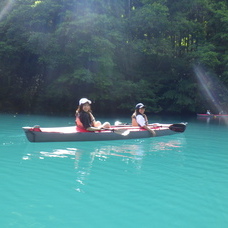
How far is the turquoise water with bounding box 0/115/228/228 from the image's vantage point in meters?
3.52

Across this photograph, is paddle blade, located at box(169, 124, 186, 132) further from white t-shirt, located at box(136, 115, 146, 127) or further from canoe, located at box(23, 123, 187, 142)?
white t-shirt, located at box(136, 115, 146, 127)

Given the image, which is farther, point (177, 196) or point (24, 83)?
point (24, 83)

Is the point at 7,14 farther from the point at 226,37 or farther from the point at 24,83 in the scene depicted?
the point at 226,37

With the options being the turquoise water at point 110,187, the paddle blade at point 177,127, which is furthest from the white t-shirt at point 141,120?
the turquoise water at point 110,187

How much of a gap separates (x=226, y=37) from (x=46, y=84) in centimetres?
1400

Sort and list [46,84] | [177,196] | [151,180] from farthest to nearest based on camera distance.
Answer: [46,84] → [151,180] → [177,196]

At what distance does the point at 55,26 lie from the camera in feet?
72.1

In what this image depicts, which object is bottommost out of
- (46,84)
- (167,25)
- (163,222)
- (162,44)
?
(163,222)

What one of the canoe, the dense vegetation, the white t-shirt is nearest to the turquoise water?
the canoe

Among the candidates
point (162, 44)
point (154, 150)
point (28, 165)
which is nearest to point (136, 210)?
point (28, 165)

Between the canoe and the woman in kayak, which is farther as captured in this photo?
the woman in kayak

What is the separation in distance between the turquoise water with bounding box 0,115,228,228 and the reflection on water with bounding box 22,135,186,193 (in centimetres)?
2

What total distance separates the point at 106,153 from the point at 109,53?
13709mm

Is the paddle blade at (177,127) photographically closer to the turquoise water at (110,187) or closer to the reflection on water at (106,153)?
the reflection on water at (106,153)
